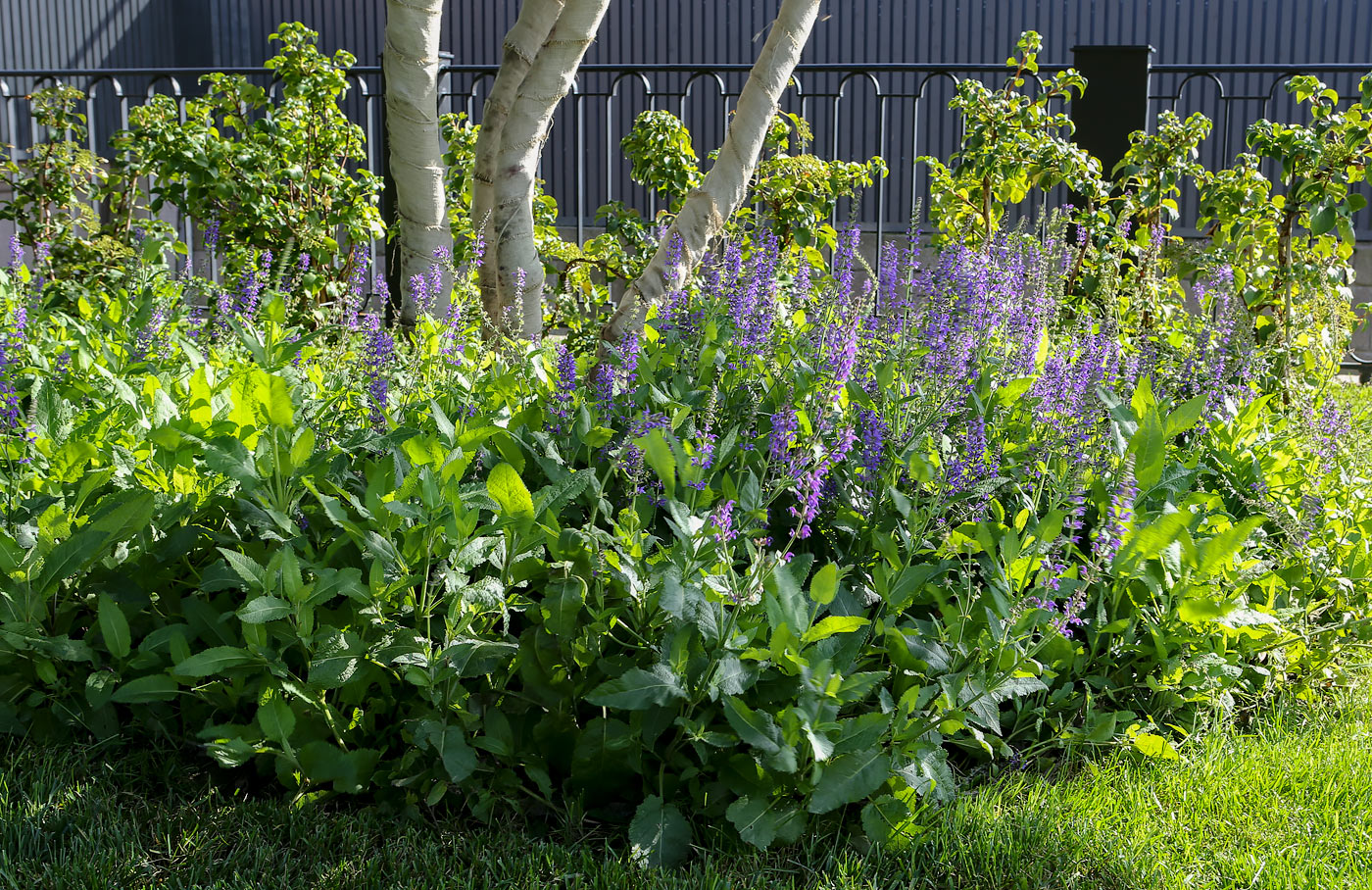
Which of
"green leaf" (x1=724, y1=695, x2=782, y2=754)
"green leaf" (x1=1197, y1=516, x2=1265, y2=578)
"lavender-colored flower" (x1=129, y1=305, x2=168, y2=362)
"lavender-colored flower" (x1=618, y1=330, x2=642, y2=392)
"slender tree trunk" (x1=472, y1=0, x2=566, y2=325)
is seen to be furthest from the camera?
"slender tree trunk" (x1=472, y1=0, x2=566, y2=325)

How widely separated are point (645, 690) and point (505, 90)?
2763mm

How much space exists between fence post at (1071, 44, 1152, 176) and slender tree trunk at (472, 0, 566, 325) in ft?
11.1

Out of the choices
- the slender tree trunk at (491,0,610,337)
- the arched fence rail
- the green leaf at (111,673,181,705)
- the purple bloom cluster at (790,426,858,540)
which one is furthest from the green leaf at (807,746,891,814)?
the arched fence rail

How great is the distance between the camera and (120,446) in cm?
228

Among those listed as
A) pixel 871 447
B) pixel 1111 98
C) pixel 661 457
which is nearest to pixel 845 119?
pixel 1111 98

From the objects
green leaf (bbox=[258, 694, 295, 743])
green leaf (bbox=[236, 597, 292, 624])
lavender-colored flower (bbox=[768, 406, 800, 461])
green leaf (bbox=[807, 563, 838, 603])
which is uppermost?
lavender-colored flower (bbox=[768, 406, 800, 461])

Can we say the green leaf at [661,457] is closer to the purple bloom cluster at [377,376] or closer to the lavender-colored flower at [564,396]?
the lavender-colored flower at [564,396]

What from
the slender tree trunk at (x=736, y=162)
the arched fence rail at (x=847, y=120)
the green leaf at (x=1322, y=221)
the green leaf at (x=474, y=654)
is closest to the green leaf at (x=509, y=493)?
the green leaf at (x=474, y=654)

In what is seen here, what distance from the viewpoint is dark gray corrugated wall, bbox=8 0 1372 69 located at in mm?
13156

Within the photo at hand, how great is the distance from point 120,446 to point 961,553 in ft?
5.71

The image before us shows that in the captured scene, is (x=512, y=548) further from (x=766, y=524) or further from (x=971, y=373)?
(x=971, y=373)

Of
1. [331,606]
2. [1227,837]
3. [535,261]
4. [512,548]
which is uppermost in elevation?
[535,261]

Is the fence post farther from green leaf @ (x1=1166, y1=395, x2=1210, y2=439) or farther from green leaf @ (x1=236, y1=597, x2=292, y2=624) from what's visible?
green leaf @ (x1=236, y1=597, x2=292, y2=624)

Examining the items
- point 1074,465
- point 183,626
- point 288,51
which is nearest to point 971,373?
point 1074,465
